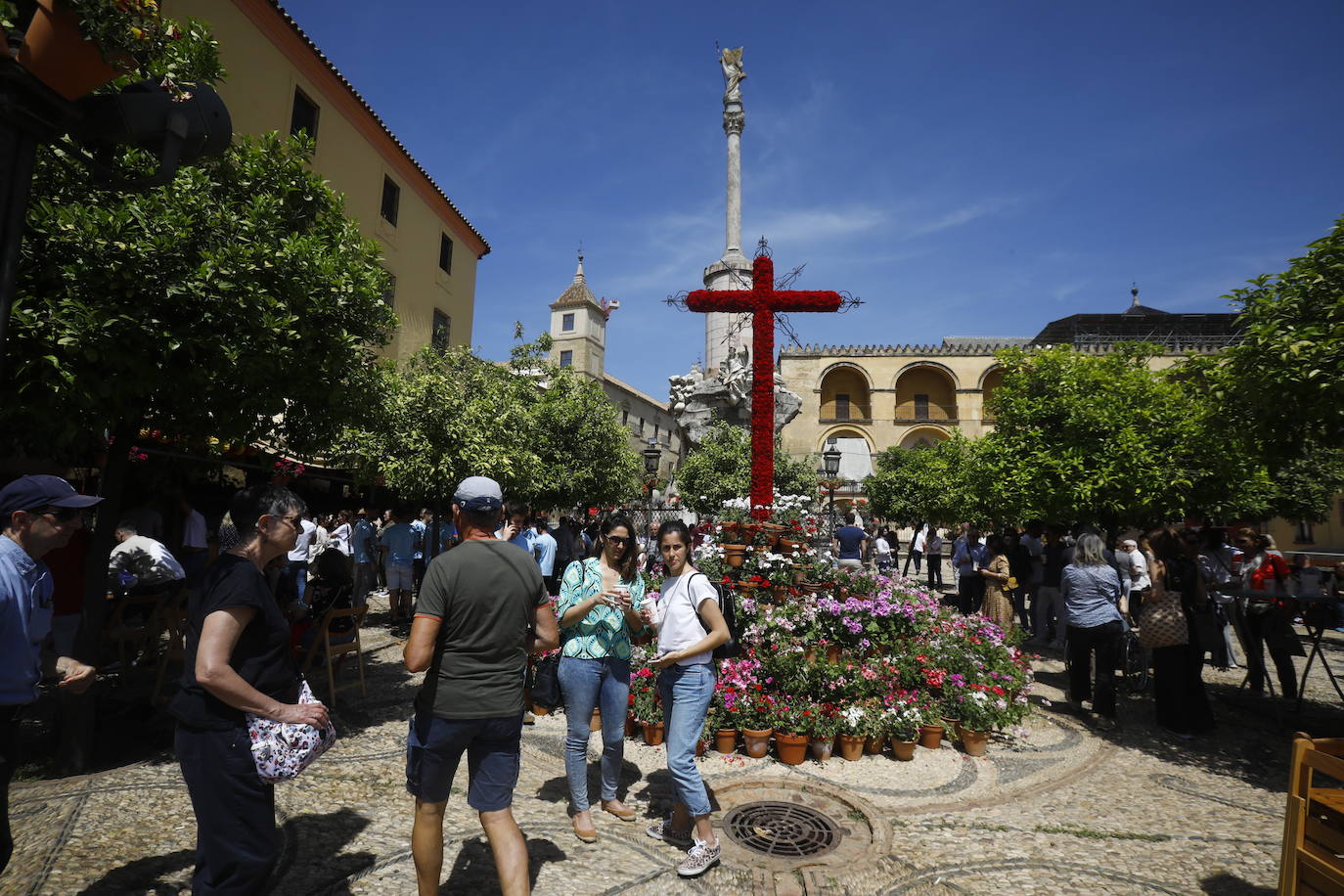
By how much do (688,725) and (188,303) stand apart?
4047mm

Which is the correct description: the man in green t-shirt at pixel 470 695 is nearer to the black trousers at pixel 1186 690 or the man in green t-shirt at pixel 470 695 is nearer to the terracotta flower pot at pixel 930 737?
the terracotta flower pot at pixel 930 737

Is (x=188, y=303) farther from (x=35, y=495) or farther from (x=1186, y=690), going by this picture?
(x=1186, y=690)

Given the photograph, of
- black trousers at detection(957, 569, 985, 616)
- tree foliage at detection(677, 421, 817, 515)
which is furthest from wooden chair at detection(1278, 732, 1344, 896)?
tree foliage at detection(677, 421, 817, 515)

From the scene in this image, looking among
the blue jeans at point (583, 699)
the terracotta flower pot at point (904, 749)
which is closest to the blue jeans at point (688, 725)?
the blue jeans at point (583, 699)

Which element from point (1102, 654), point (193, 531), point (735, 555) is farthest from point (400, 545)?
point (1102, 654)

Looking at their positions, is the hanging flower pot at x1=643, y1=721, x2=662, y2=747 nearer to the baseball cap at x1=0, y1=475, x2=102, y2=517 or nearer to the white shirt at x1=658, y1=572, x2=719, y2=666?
the white shirt at x1=658, y1=572, x2=719, y2=666

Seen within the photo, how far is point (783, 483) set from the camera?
84.5 ft

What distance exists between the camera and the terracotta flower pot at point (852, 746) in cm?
524

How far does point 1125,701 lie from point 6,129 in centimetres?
933

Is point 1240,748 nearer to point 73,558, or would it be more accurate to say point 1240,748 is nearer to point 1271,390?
point 1271,390

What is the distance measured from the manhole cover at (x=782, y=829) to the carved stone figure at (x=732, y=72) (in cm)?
3562

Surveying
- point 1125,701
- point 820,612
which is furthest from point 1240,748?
point 820,612

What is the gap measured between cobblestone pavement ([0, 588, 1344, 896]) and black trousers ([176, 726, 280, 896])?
3.56 feet

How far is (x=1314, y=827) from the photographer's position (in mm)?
2576
